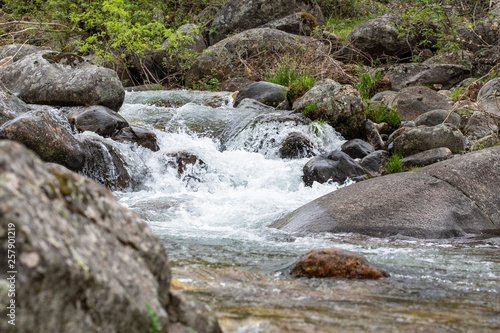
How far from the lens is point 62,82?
10.1 meters

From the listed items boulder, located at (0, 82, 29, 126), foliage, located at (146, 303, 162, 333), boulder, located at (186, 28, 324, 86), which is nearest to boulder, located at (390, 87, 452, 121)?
boulder, located at (186, 28, 324, 86)

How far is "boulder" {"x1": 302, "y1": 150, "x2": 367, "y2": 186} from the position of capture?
8086mm

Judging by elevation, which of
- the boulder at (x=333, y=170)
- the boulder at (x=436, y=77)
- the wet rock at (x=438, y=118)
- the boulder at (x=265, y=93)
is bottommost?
the boulder at (x=333, y=170)

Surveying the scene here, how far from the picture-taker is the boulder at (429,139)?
851 cm

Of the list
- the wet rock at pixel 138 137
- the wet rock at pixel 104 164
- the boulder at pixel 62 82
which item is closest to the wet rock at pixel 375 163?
the wet rock at pixel 138 137

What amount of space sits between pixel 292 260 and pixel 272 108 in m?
8.42

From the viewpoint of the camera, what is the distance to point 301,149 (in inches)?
381

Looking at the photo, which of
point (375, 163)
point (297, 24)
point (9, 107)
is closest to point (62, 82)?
point (9, 107)

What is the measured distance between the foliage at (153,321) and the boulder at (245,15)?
1875cm

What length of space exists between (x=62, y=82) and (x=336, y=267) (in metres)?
8.54

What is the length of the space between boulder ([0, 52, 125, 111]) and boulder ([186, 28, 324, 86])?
6.39m

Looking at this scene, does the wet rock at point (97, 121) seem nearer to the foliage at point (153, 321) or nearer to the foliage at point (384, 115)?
the foliage at point (384, 115)

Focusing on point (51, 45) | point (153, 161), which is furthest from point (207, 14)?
point (153, 161)

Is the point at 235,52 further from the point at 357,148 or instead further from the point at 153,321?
the point at 153,321
